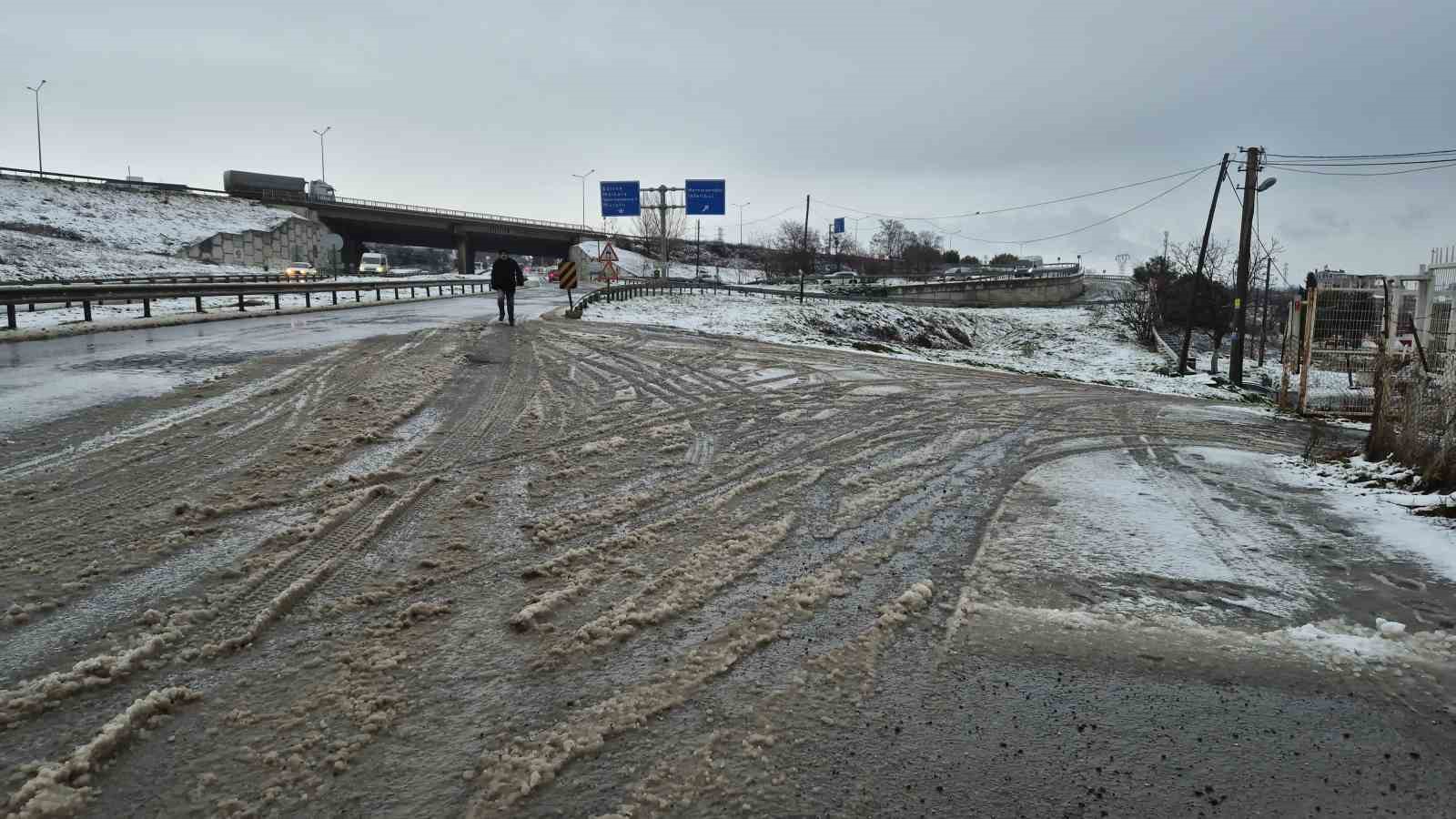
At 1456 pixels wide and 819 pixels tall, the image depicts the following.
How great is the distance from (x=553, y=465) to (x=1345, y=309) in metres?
15.3

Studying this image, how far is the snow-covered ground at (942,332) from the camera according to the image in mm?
24406

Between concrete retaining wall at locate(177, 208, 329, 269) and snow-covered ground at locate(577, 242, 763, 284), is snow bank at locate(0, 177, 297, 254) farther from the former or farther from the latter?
snow-covered ground at locate(577, 242, 763, 284)

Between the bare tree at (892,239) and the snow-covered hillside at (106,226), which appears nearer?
the snow-covered hillside at (106,226)

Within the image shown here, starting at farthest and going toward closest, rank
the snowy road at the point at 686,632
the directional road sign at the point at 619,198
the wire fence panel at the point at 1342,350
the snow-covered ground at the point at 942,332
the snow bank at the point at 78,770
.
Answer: the directional road sign at the point at 619,198 < the snow-covered ground at the point at 942,332 < the wire fence panel at the point at 1342,350 < the snowy road at the point at 686,632 < the snow bank at the point at 78,770

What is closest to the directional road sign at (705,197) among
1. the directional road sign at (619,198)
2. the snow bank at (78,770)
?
the directional road sign at (619,198)

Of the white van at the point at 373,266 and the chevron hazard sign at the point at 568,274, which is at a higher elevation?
the white van at the point at 373,266

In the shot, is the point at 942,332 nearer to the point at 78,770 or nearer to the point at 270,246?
the point at 78,770

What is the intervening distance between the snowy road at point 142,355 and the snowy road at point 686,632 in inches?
62.6

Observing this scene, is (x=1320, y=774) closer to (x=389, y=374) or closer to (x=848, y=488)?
(x=848, y=488)

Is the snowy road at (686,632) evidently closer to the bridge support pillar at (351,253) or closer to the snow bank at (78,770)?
the snow bank at (78,770)

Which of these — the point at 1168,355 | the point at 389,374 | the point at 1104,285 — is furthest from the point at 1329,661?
the point at 1104,285

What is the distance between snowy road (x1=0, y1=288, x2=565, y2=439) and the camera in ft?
28.8

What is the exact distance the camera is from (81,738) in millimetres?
2812

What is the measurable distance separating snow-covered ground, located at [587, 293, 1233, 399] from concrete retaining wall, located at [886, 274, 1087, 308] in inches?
288
